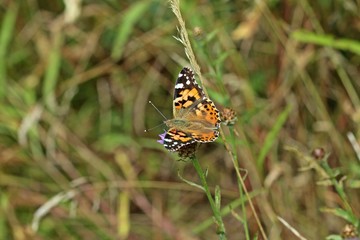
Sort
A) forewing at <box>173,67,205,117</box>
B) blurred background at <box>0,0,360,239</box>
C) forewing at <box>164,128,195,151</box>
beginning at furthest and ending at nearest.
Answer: blurred background at <box>0,0,360,239</box>, forewing at <box>173,67,205,117</box>, forewing at <box>164,128,195,151</box>

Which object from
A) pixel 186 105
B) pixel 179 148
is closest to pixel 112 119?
pixel 186 105

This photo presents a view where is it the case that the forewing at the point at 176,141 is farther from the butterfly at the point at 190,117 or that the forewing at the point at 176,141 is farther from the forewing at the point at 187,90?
the forewing at the point at 187,90

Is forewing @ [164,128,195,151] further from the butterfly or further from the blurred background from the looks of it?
the blurred background

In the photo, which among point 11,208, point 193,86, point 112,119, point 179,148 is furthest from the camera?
point 112,119

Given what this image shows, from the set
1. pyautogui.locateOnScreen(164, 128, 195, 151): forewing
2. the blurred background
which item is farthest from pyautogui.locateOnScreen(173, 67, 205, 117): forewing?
the blurred background

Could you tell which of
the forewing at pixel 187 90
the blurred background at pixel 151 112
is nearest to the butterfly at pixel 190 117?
the forewing at pixel 187 90

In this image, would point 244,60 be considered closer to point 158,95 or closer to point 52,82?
point 158,95
